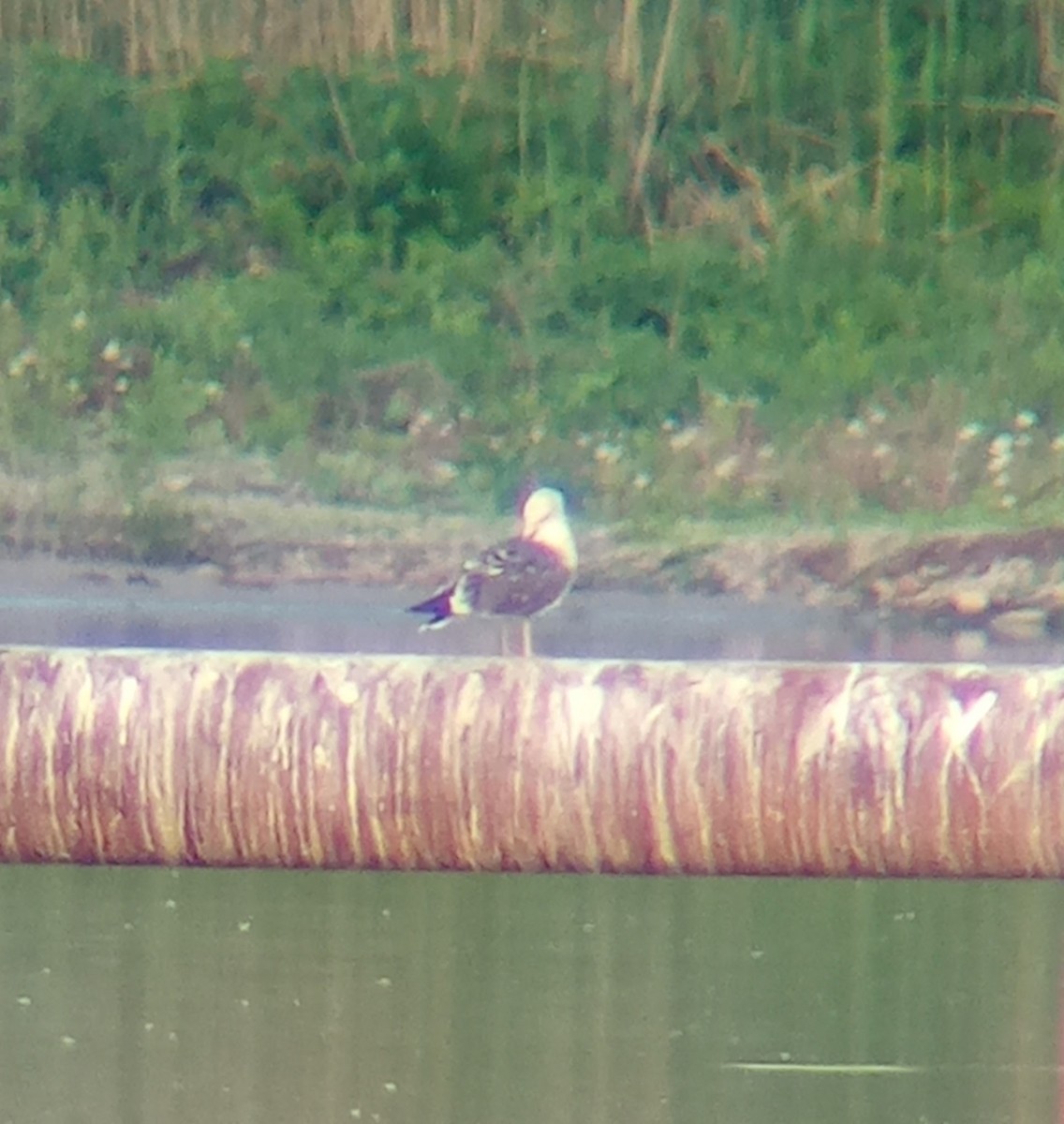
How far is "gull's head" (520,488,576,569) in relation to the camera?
4.02 metres

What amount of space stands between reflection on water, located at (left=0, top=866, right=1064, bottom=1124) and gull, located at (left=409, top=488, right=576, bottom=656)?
63cm

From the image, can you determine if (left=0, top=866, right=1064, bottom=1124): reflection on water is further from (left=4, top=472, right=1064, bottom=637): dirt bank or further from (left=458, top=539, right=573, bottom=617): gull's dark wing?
(left=4, top=472, right=1064, bottom=637): dirt bank

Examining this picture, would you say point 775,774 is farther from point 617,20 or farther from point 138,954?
point 617,20

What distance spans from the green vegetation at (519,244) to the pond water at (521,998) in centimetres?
105

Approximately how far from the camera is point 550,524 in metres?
4.10

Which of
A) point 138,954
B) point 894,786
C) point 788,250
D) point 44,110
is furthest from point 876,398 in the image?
point 138,954

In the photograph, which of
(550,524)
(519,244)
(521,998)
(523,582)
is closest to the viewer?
(521,998)

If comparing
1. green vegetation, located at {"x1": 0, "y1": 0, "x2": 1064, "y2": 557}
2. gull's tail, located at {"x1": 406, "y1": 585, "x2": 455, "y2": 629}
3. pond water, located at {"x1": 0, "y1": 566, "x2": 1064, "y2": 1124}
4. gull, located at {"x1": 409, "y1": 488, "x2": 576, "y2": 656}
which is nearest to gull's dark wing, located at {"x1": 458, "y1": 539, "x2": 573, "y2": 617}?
gull, located at {"x1": 409, "y1": 488, "x2": 576, "y2": 656}

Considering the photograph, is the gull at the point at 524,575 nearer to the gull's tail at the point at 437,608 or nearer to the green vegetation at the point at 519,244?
the gull's tail at the point at 437,608

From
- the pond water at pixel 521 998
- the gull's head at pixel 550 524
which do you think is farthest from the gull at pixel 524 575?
the pond water at pixel 521 998

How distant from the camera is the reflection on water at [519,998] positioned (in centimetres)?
230

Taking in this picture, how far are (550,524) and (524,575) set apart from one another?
162 millimetres

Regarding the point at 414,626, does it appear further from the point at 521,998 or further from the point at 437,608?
the point at 521,998

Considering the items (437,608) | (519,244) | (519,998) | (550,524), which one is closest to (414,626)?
(437,608)
